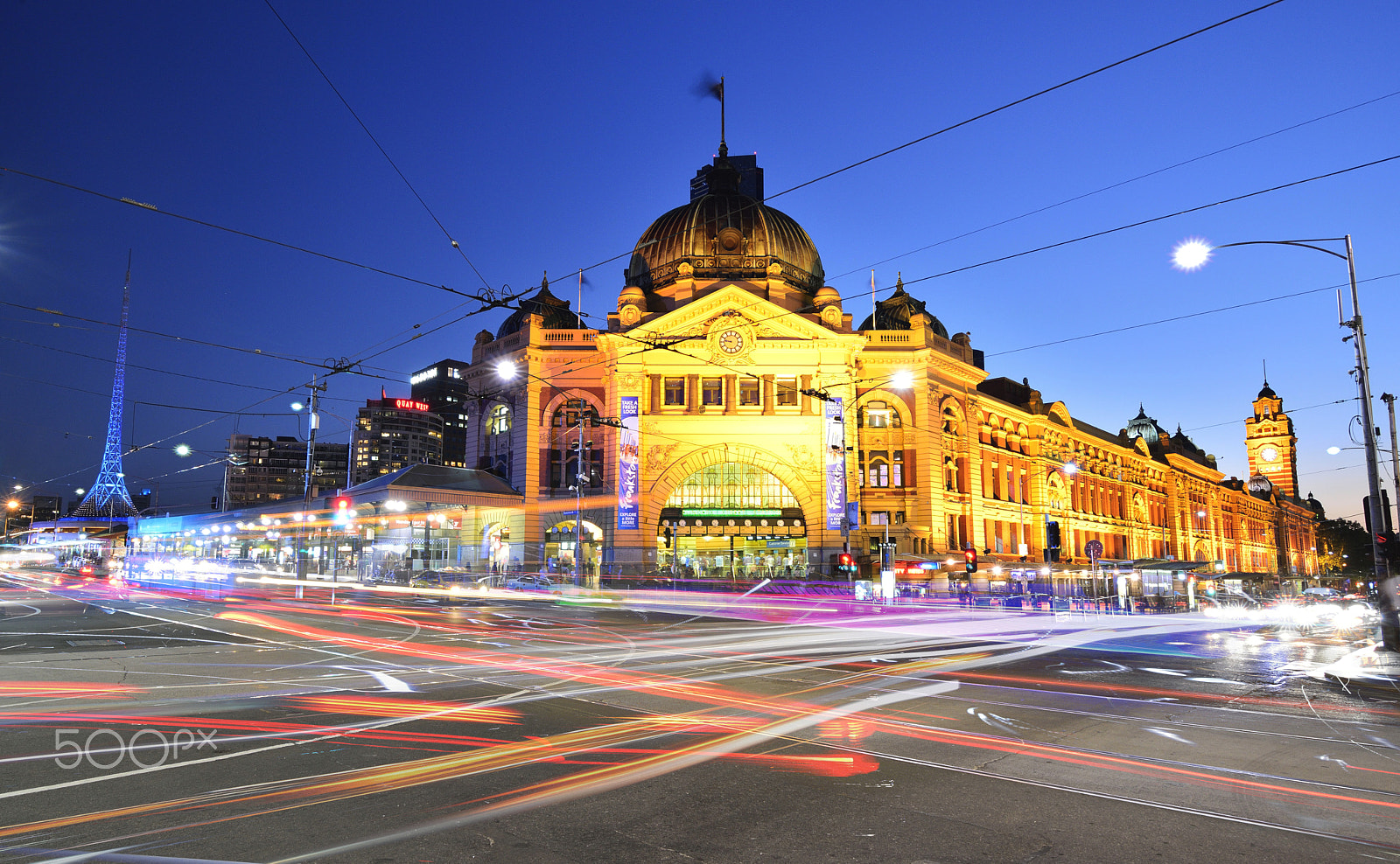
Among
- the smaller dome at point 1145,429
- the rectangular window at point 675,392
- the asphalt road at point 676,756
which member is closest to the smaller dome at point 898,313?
the rectangular window at point 675,392

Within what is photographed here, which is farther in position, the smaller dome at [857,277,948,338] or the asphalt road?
the smaller dome at [857,277,948,338]

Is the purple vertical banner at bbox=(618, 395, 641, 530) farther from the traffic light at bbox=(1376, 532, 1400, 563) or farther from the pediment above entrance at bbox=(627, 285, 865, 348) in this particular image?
the traffic light at bbox=(1376, 532, 1400, 563)

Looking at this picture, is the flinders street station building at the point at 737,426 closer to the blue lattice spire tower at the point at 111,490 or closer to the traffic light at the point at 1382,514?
the traffic light at the point at 1382,514

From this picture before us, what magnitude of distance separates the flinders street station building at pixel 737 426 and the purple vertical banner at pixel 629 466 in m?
0.11

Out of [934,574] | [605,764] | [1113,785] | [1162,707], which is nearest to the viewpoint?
[1113,785]

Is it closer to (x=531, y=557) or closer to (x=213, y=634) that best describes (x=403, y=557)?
(x=531, y=557)

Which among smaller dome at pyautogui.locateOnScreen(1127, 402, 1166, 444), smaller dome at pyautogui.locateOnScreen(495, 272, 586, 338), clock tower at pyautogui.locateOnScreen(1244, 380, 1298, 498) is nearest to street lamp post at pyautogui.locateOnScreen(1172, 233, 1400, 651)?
smaller dome at pyautogui.locateOnScreen(495, 272, 586, 338)

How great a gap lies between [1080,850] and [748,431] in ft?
156

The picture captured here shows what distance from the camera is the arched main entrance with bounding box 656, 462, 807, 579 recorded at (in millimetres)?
52844

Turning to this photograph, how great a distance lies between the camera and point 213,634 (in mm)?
21359

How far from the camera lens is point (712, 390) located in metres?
54.5

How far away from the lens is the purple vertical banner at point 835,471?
5191 centimetres

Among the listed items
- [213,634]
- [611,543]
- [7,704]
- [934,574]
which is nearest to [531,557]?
[611,543]

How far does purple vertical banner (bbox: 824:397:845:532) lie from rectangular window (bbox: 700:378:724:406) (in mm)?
7063
